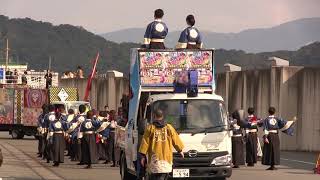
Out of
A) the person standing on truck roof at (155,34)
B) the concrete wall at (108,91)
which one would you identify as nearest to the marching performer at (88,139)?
the person standing on truck roof at (155,34)

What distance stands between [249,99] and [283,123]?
47.7 ft

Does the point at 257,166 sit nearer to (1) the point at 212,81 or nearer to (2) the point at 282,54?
(1) the point at 212,81

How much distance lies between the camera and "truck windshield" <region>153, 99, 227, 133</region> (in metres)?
14.9

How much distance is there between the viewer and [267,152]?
21.9m

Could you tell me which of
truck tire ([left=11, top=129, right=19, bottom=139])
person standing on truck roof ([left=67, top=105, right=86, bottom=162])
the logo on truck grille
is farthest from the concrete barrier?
the logo on truck grille

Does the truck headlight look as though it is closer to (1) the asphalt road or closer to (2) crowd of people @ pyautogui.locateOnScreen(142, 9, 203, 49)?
(2) crowd of people @ pyautogui.locateOnScreen(142, 9, 203, 49)

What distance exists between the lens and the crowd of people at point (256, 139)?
70.1ft

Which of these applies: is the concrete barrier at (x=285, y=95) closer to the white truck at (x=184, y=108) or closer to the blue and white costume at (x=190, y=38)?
the blue and white costume at (x=190, y=38)

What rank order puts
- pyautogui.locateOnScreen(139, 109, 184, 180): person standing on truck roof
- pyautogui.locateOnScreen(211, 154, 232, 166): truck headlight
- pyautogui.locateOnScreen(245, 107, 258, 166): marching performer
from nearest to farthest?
pyautogui.locateOnScreen(139, 109, 184, 180): person standing on truck roof, pyautogui.locateOnScreen(211, 154, 232, 166): truck headlight, pyautogui.locateOnScreen(245, 107, 258, 166): marching performer

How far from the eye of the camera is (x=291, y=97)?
108ft

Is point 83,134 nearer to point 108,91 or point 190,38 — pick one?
point 190,38

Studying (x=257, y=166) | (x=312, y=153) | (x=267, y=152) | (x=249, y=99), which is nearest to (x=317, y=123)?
(x=312, y=153)

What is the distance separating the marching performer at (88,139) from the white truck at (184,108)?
6.05 metres

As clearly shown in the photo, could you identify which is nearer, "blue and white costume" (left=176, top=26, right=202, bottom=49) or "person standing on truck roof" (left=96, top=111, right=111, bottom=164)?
"blue and white costume" (left=176, top=26, right=202, bottom=49)
